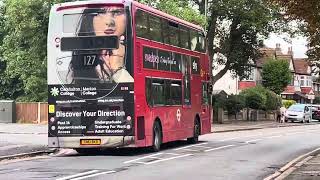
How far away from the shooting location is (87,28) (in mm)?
18891

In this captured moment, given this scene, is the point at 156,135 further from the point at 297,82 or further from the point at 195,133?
the point at 297,82

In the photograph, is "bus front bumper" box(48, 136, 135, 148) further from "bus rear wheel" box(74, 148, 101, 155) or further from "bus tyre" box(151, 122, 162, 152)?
"bus tyre" box(151, 122, 162, 152)

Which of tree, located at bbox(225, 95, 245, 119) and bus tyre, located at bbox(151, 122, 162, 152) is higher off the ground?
tree, located at bbox(225, 95, 245, 119)

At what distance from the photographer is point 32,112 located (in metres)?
41.8

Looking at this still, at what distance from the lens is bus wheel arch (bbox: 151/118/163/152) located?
800 inches

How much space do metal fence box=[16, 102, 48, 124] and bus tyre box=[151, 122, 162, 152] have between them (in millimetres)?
21678

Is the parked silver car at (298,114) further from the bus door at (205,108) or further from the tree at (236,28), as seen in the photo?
the bus door at (205,108)

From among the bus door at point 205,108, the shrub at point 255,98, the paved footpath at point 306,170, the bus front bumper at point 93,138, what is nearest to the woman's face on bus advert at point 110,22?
the bus front bumper at point 93,138

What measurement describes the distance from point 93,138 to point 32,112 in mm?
23963

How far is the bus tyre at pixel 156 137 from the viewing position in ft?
66.8

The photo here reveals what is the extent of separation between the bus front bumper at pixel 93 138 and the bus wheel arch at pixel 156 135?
1.73 meters

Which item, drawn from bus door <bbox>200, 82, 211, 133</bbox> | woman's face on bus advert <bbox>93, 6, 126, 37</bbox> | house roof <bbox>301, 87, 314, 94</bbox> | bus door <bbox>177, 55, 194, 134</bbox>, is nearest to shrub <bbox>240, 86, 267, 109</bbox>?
bus door <bbox>200, 82, 211, 133</bbox>

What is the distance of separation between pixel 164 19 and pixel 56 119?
210 inches

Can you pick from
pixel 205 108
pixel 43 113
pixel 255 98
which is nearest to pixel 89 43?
pixel 205 108
